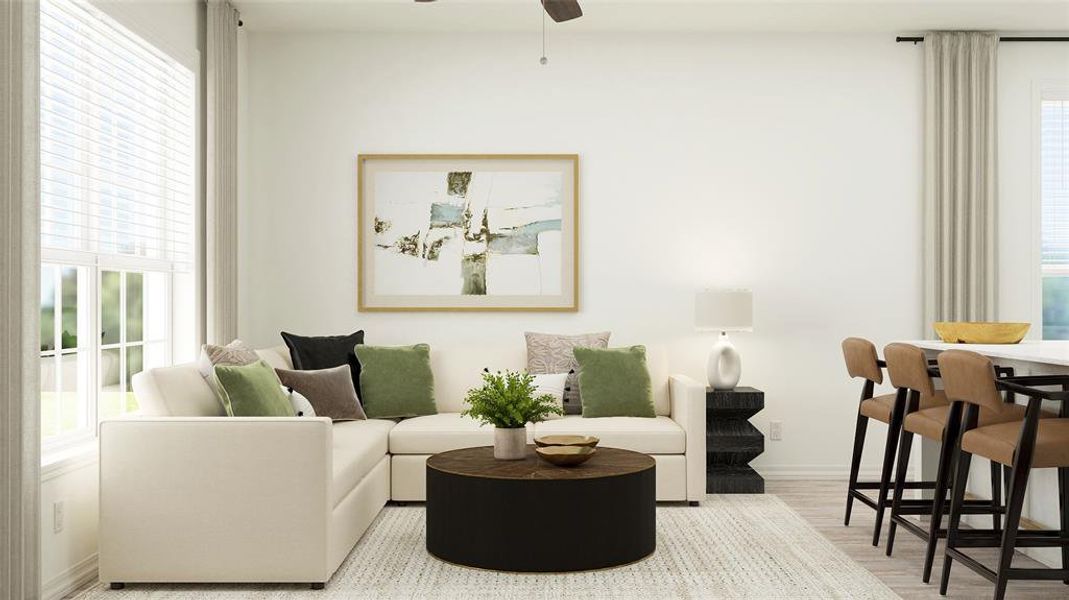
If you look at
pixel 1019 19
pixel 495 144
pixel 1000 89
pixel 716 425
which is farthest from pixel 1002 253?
pixel 495 144

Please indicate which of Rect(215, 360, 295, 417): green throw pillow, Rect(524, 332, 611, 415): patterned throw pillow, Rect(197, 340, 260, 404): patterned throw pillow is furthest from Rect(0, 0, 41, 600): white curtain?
Rect(524, 332, 611, 415): patterned throw pillow

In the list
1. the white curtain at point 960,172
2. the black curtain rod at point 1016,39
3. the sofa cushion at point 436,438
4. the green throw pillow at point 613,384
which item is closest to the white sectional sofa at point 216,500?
the sofa cushion at point 436,438

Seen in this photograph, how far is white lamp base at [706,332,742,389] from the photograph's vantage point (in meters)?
5.87

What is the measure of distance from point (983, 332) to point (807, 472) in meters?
1.94

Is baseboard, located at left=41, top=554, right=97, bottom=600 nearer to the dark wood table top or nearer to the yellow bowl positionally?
the dark wood table top

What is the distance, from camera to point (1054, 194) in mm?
6340

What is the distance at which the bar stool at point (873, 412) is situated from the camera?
438 cm

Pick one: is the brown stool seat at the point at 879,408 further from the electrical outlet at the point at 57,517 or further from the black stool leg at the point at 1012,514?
the electrical outlet at the point at 57,517

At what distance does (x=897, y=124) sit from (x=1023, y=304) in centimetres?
146

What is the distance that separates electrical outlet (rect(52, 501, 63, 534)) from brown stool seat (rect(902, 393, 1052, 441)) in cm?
358

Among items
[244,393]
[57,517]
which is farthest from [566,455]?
[57,517]

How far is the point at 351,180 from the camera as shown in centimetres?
631

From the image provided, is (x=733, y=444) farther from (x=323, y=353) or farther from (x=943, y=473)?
(x=323, y=353)

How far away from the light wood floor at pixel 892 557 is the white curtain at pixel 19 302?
131 inches
